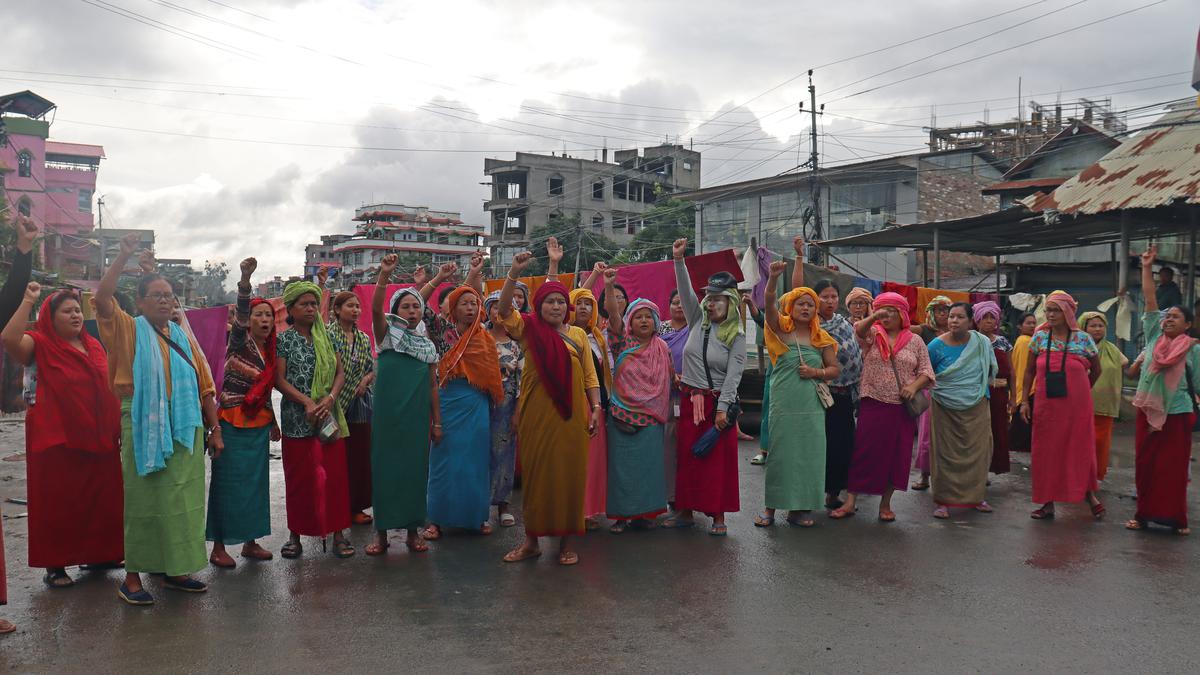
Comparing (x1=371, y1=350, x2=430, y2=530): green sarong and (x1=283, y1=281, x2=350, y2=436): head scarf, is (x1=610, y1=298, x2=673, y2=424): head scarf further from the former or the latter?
(x1=283, y1=281, x2=350, y2=436): head scarf

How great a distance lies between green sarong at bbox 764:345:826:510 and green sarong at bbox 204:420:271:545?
3483mm

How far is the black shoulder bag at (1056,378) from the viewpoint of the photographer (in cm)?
660

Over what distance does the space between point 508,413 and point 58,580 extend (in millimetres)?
2952

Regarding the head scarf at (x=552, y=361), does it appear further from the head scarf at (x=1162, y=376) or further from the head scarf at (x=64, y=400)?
the head scarf at (x=1162, y=376)

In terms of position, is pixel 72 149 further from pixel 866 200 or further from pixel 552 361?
pixel 552 361

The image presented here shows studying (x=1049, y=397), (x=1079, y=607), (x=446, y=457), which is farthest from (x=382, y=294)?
(x=1049, y=397)

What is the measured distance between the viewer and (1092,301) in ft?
63.3

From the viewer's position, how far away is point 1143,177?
489 inches

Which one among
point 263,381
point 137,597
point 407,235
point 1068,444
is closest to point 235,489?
point 263,381

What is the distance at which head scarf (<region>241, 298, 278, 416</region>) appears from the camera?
505 cm

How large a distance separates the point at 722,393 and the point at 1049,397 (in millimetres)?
2803

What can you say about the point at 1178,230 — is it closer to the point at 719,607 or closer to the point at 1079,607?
the point at 1079,607

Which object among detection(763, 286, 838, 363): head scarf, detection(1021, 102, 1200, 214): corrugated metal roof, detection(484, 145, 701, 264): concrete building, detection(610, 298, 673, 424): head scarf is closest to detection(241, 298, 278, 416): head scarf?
detection(610, 298, 673, 424): head scarf

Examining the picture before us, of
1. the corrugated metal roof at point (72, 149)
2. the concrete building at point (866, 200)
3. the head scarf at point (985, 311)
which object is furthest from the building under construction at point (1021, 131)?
the corrugated metal roof at point (72, 149)
